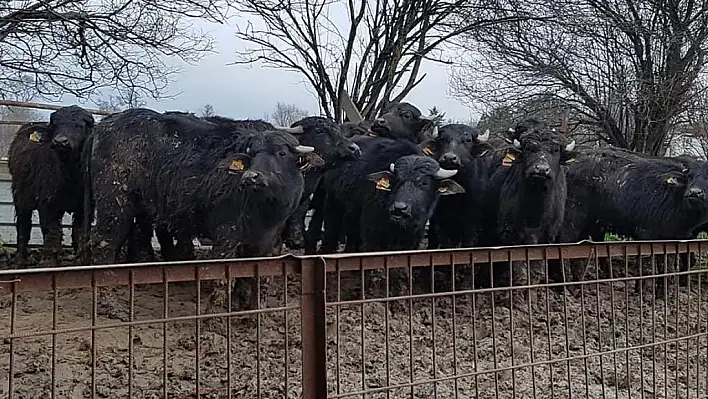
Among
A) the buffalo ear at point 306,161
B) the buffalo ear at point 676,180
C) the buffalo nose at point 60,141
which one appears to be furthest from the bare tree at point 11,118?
the buffalo ear at point 676,180

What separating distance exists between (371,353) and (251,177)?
1992mm

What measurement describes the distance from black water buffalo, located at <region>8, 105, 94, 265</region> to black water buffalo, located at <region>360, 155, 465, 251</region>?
3642mm

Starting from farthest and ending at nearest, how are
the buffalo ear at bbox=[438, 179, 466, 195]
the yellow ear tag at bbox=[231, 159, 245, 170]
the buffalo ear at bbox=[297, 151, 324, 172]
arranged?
the buffalo ear at bbox=[438, 179, 466, 195], the buffalo ear at bbox=[297, 151, 324, 172], the yellow ear tag at bbox=[231, 159, 245, 170]

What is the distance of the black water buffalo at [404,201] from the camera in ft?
26.5

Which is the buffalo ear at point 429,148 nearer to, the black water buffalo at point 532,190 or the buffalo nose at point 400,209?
the black water buffalo at point 532,190

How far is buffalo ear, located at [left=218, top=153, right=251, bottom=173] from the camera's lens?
717 cm

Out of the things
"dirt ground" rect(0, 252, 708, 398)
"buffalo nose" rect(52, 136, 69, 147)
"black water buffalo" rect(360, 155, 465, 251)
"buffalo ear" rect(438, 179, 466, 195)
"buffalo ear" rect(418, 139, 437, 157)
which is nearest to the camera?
"dirt ground" rect(0, 252, 708, 398)

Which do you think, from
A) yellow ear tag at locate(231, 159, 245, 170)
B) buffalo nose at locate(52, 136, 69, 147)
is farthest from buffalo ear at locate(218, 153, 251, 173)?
buffalo nose at locate(52, 136, 69, 147)

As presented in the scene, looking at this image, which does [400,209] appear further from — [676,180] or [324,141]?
[676,180]

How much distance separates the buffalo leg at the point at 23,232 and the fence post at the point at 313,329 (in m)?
7.20

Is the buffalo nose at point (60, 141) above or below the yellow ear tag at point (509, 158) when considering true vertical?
above

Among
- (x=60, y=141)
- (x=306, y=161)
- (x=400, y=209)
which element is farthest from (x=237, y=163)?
(x=60, y=141)

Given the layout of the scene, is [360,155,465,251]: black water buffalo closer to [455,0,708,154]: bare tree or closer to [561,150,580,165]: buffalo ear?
[561,150,580,165]: buffalo ear

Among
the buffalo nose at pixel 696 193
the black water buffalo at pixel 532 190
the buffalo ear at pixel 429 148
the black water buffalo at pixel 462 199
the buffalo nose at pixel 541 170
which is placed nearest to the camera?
the buffalo nose at pixel 541 170
